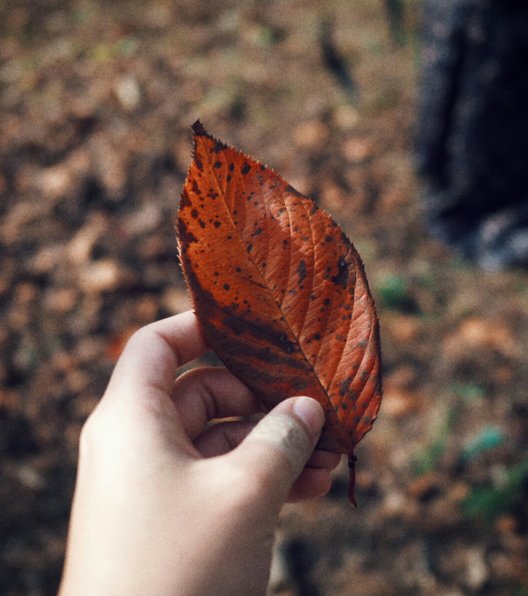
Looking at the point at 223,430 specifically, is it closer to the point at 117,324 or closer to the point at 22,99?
the point at 117,324

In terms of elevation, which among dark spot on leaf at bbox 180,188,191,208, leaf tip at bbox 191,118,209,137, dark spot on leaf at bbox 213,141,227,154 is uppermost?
leaf tip at bbox 191,118,209,137

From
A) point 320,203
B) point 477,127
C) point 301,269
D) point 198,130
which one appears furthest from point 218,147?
point 320,203

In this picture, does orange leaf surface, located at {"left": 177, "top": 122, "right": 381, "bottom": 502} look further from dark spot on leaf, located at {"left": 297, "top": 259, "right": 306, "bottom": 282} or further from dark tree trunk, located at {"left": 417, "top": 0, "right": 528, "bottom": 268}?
dark tree trunk, located at {"left": 417, "top": 0, "right": 528, "bottom": 268}

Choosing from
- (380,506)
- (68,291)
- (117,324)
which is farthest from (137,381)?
(68,291)

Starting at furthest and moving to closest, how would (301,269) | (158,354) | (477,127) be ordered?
(477,127), (158,354), (301,269)

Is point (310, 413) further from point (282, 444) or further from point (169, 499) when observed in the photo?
point (169, 499)

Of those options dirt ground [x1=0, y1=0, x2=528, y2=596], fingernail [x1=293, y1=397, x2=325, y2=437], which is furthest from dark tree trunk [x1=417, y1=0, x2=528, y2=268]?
fingernail [x1=293, y1=397, x2=325, y2=437]

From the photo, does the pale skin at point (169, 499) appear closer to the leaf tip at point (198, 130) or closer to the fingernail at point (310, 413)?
the fingernail at point (310, 413)
